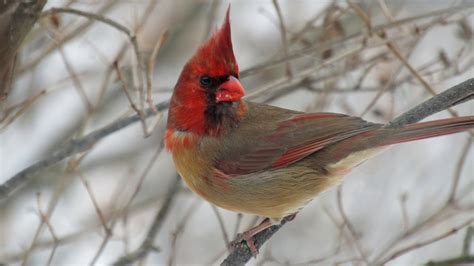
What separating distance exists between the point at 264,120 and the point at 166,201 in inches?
37.5

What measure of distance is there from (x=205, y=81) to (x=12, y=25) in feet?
3.59

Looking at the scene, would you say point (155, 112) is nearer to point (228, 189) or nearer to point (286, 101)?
point (228, 189)

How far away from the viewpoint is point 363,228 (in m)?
6.30

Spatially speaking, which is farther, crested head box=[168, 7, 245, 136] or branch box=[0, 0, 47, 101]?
crested head box=[168, 7, 245, 136]

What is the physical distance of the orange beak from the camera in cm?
347

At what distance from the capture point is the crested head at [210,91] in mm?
3467

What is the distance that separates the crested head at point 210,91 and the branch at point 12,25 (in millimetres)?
912

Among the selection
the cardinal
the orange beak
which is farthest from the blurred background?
the orange beak

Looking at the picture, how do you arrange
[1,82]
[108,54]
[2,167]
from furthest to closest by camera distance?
[108,54] < [2,167] < [1,82]

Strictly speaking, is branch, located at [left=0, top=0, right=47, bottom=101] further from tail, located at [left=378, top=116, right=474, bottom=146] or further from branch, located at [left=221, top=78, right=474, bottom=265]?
tail, located at [left=378, top=116, right=474, bottom=146]

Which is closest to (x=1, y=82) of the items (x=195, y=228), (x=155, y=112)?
(x=155, y=112)

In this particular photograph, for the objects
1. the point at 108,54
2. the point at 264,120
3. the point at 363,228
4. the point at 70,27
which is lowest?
the point at 363,228

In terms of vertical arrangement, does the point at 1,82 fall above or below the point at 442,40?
below

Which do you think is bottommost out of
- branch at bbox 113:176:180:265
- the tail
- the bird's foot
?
the bird's foot
